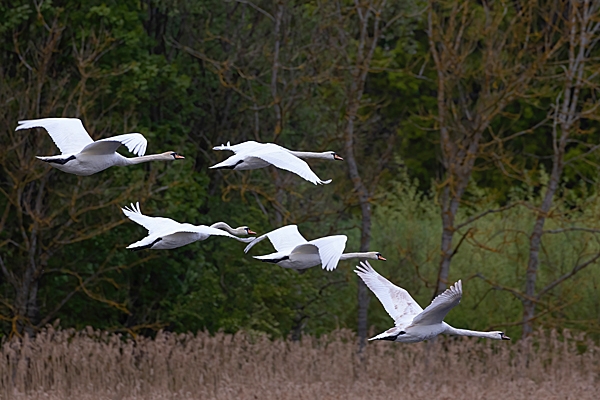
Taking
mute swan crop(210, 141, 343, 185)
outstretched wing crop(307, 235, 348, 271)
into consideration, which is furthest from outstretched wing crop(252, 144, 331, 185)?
outstretched wing crop(307, 235, 348, 271)

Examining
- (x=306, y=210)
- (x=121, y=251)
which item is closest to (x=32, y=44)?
(x=121, y=251)

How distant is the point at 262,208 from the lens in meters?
16.0

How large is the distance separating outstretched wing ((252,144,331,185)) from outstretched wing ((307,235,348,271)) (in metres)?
0.41

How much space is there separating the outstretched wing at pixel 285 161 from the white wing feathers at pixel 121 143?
795 millimetres

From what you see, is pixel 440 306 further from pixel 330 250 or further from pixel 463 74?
pixel 463 74

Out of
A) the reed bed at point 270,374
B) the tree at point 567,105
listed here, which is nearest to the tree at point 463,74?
the tree at point 567,105

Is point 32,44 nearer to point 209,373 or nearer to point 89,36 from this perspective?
point 89,36

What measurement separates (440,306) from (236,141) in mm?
9793

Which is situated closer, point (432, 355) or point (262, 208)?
point (432, 355)

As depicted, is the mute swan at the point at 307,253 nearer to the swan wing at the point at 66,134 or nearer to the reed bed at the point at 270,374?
the swan wing at the point at 66,134

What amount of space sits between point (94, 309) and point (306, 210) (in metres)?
3.22

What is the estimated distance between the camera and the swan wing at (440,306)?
715 cm

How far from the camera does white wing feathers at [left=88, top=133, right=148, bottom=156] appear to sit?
7.71 meters

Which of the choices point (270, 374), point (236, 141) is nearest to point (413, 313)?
point (270, 374)
